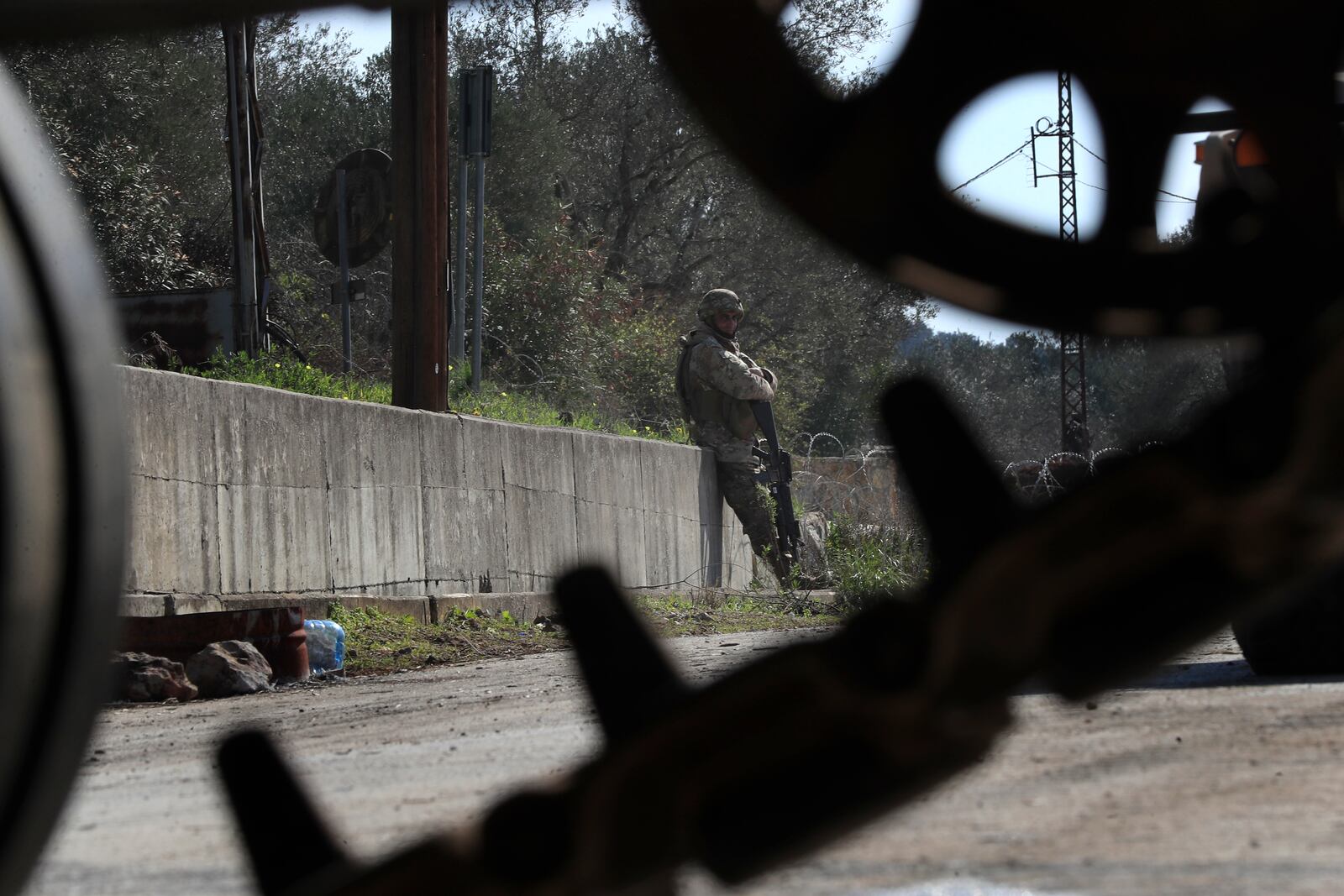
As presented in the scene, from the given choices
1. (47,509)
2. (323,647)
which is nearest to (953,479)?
(47,509)

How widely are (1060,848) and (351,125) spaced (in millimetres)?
29498

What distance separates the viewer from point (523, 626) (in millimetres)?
9477

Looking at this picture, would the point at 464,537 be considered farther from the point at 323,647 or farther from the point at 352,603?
the point at 323,647

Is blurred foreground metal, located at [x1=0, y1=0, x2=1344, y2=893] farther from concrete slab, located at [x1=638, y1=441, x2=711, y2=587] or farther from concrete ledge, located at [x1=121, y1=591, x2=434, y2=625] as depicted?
concrete slab, located at [x1=638, y1=441, x2=711, y2=587]

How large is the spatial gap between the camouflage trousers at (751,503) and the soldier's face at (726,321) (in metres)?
1.39

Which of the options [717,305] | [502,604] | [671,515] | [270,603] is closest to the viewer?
[270,603]

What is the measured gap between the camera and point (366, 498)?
8.84 meters

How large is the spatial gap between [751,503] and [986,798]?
41.8ft

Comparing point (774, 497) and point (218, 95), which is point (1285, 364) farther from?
point (218, 95)

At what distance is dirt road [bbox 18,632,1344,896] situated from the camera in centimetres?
200

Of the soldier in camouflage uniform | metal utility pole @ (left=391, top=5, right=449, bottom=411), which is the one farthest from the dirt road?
the soldier in camouflage uniform

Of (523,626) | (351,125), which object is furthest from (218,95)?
(523,626)

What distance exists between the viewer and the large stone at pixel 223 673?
595 centimetres

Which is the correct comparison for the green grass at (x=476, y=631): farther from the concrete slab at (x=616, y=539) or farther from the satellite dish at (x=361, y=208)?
the satellite dish at (x=361, y=208)
